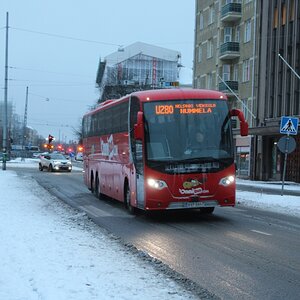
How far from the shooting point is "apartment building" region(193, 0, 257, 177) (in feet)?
158

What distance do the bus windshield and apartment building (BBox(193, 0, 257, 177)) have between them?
31.3m

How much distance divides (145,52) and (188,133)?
9776 cm

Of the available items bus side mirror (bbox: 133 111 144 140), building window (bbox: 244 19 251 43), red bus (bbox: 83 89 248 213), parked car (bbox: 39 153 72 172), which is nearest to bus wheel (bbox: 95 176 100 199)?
red bus (bbox: 83 89 248 213)

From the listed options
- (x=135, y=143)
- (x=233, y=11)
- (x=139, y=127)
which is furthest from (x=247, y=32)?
(x=139, y=127)

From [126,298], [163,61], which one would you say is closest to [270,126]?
[126,298]

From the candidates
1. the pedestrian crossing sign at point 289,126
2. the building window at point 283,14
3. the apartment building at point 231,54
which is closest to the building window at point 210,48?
the apartment building at point 231,54

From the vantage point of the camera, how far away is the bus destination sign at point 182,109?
46.1 feet

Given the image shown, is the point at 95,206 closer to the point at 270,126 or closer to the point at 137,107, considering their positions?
the point at 137,107

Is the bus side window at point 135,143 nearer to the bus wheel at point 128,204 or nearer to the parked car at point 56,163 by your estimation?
the bus wheel at point 128,204

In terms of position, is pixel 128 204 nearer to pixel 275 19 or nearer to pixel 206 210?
pixel 206 210

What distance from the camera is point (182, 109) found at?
46.2ft

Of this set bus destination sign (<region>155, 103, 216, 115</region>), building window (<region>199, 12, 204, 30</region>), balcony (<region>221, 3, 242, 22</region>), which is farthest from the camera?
building window (<region>199, 12, 204, 30</region>)

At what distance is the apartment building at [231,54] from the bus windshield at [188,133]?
31.3 meters

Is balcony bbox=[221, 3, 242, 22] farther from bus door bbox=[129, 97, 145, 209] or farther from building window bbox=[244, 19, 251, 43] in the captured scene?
bus door bbox=[129, 97, 145, 209]
